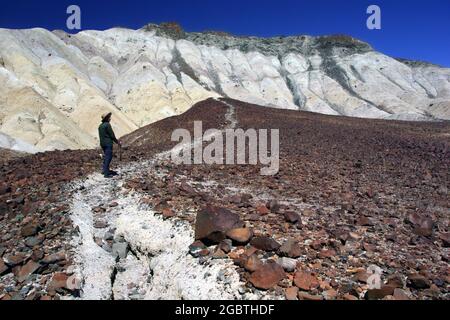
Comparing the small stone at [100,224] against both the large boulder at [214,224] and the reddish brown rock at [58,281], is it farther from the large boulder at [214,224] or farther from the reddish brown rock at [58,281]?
the large boulder at [214,224]

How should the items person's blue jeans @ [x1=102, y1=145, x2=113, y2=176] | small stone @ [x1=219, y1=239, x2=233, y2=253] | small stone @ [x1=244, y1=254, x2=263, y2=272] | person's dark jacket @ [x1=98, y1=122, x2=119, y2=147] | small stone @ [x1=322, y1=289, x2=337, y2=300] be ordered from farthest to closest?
person's blue jeans @ [x1=102, y1=145, x2=113, y2=176] < person's dark jacket @ [x1=98, y1=122, x2=119, y2=147] < small stone @ [x1=219, y1=239, x2=233, y2=253] < small stone @ [x1=244, y1=254, x2=263, y2=272] < small stone @ [x1=322, y1=289, x2=337, y2=300]

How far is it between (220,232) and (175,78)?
75924 millimetres

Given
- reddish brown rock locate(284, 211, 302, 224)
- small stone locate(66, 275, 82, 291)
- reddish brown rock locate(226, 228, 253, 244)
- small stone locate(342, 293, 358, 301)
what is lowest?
small stone locate(66, 275, 82, 291)

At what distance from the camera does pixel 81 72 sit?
72625mm

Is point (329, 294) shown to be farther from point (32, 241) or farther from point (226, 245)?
point (32, 241)

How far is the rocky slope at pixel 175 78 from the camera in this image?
52656 mm

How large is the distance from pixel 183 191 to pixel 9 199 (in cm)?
458

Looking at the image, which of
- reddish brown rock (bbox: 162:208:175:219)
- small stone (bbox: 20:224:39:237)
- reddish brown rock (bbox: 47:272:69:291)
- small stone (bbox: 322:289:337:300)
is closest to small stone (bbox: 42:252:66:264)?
reddish brown rock (bbox: 47:272:69:291)

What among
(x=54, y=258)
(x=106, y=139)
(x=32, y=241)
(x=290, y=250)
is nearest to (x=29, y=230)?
(x=32, y=241)

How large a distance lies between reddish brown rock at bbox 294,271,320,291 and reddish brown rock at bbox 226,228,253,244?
1.32 metres

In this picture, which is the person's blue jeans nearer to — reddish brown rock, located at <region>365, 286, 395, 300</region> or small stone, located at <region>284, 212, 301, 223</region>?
small stone, located at <region>284, 212, 301, 223</region>

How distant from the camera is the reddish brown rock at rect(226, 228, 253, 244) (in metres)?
6.98
